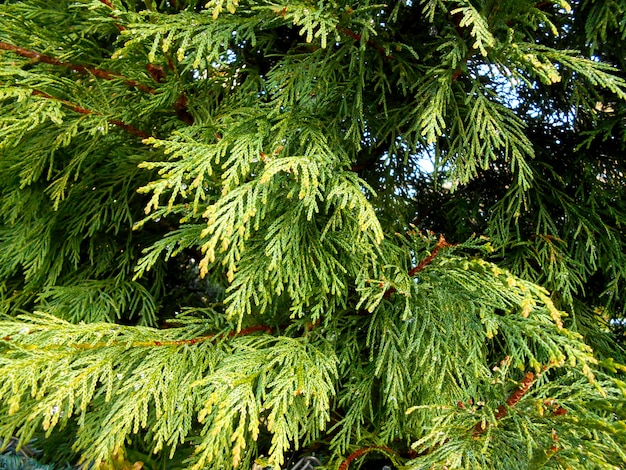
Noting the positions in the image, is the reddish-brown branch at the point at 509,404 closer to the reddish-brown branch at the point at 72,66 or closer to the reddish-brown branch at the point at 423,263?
the reddish-brown branch at the point at 423,263

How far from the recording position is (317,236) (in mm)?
1919

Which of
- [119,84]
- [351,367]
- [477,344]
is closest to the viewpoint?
[477,344]

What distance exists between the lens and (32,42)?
2.10 meters

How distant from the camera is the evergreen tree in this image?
5.31ft

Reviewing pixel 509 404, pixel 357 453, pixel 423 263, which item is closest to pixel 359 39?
pixel 423 263

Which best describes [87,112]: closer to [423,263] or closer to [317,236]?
[317,236]

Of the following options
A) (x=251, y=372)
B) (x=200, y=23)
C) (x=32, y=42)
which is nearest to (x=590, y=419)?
(x=251, y=372)

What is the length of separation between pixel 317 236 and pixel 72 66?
51.6 inches

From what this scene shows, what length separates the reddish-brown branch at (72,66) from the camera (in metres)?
2.09

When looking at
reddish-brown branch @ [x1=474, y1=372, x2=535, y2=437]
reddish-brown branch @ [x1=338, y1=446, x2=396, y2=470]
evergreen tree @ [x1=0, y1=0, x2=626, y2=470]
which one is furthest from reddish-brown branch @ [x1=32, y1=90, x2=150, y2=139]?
reddish-brown branch @ [x1=474, y1=372, x2=535, y2=437]

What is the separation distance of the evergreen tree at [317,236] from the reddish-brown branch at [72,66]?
0.01m

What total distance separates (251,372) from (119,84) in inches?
56.8

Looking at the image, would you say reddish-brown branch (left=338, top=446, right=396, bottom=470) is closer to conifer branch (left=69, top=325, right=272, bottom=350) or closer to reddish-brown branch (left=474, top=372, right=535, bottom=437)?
reddish-brown branch (left=474, top=372, right=535, bottom=437)

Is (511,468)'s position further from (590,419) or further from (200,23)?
(200,23)
